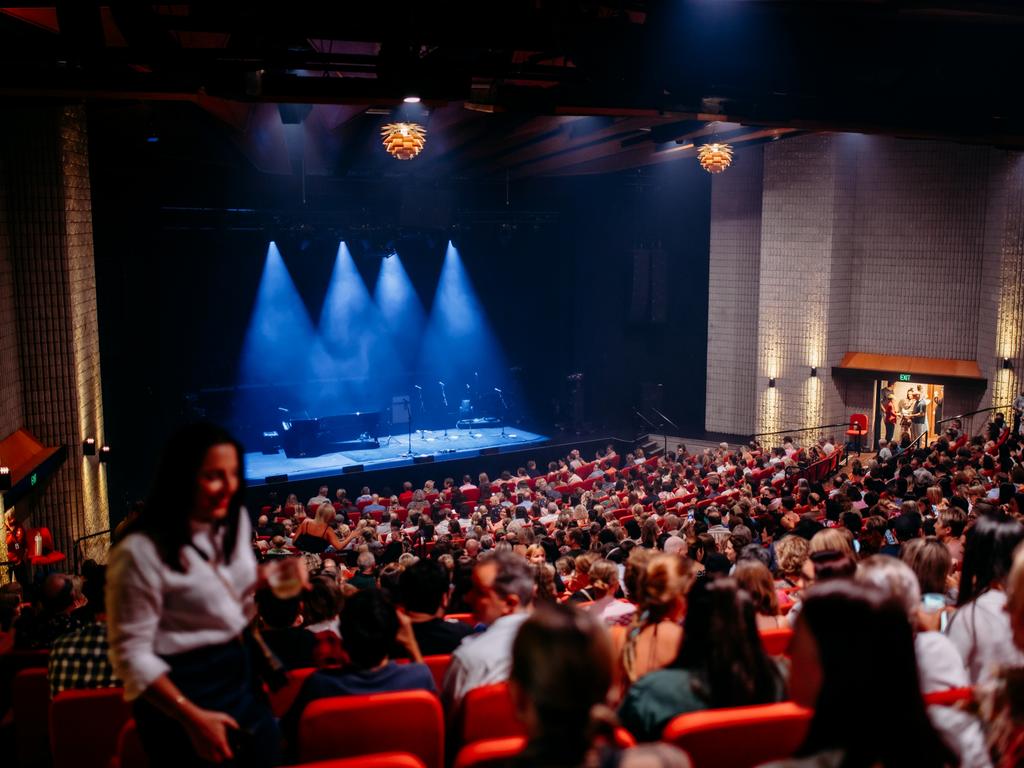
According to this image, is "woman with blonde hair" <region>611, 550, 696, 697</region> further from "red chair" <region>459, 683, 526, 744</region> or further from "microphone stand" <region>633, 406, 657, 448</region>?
"microphone stand" <region>633, 406, 657, 448</region>

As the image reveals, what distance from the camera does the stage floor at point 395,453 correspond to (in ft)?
53.0

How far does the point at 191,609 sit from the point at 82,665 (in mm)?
1436

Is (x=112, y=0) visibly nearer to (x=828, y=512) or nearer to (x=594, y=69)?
(x=594, y=69)

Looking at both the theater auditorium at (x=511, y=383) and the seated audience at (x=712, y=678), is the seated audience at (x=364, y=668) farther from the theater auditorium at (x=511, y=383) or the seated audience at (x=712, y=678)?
the seated audience at (x=712, y=678)

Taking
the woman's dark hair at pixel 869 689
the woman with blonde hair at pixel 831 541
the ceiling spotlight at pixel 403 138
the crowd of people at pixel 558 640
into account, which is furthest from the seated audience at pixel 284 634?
the ceiling spotlight at pixel 403 138

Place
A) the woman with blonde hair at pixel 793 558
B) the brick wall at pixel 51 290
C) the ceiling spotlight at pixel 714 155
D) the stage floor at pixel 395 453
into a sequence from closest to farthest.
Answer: the woman with blonde hair at pixel 793 558, the brick wall at pixel 51 290, the ceiling spotlight at pixel 714 155, the stage floor at pixel 395 453

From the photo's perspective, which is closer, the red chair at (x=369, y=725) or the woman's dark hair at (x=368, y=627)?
the red chair at (x=369, y=725)

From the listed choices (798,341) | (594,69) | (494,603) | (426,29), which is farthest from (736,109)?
(798,341)

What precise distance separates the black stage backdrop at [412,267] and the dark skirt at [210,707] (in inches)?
540

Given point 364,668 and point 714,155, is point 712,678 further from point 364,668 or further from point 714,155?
point 714,155

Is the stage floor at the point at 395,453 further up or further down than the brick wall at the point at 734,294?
further down

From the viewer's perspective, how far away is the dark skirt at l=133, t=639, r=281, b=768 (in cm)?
229

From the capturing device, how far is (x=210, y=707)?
2316 mm

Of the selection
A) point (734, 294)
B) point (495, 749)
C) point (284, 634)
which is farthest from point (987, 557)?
point (734, 294)
